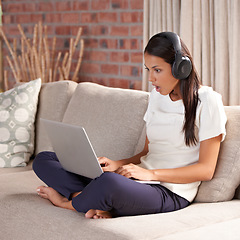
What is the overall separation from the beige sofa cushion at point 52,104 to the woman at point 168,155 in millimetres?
822

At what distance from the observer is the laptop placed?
1.88 meters

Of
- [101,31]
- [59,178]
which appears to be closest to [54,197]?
[59,178]

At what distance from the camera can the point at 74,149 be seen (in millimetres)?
1963

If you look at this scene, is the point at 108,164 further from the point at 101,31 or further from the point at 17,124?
the point at 101,31

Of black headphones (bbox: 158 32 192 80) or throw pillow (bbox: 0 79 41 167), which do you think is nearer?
black headphones (bbox: 158 32 192 80)

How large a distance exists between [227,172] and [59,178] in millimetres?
692

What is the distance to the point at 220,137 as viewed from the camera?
6.59 ft

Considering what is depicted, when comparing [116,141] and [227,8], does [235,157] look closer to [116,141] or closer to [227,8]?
[116,141]

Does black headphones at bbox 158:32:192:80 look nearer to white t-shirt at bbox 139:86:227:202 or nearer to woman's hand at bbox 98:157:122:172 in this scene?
white t-shirt at bbox 139:86:227:202

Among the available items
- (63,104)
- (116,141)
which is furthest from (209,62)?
(63,104)

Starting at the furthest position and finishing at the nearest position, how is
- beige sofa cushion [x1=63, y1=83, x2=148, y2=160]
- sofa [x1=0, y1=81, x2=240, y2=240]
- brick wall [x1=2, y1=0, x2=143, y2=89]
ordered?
brick wall [x1=2, y1=0, x2=143, y2=89] < beige sofa cushion [x1=63, y1=83, x2=148, y2=160] < sofa [x1=0, y1=81, x2=240, y2=240]

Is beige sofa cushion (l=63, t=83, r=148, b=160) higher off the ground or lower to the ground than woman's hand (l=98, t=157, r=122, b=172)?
higher

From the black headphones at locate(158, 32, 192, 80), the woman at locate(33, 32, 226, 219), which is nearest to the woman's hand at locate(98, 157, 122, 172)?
the woman at locate(33, 32, 226, 219)

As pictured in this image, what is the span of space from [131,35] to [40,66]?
88 cm
